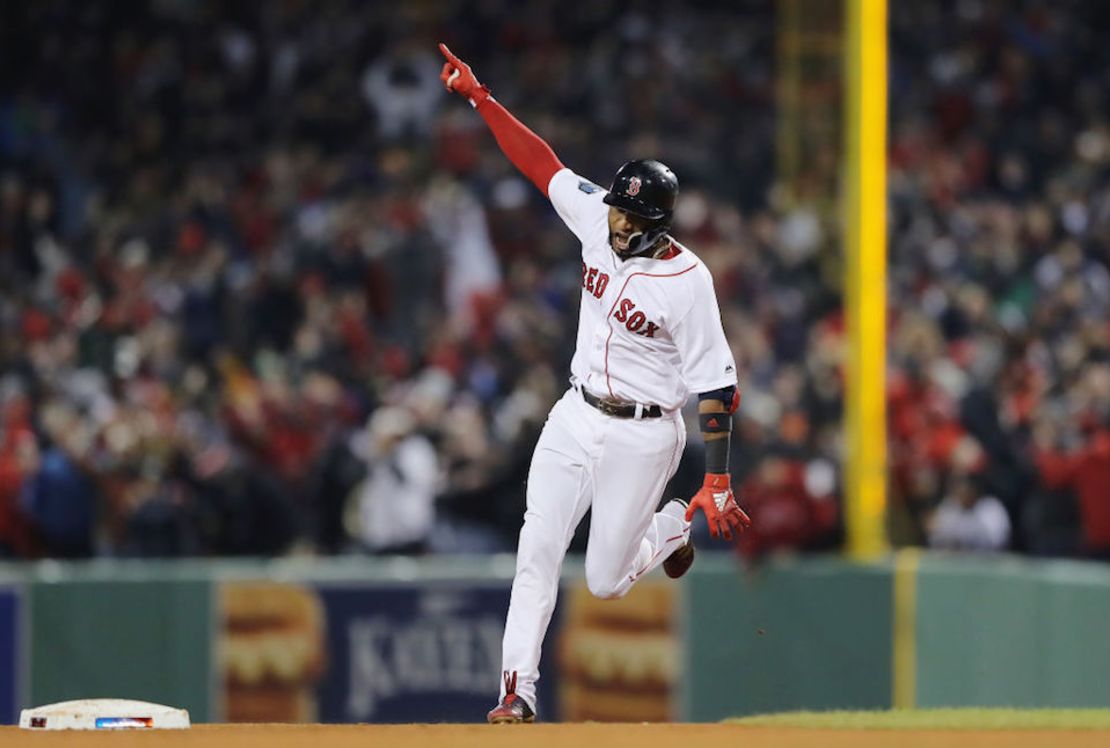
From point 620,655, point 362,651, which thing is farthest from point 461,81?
point 362,651

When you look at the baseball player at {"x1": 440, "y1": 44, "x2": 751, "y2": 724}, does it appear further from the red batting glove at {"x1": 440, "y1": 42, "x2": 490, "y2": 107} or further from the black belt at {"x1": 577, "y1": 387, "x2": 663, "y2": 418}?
the red batting glove at {"x1": 440, "y1": 42, "x2": 490, "y2": 107}

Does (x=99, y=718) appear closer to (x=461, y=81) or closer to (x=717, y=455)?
(x=717, y=455)

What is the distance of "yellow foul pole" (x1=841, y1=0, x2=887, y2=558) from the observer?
14008 millimetres

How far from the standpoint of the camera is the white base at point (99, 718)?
28.8 ft

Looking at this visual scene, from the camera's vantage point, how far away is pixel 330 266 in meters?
18.2

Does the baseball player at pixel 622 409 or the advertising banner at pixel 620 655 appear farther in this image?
the advertising banner at pixel 620 655

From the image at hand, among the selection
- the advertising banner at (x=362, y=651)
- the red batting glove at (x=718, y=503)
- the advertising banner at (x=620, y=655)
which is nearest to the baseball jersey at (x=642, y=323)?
the red batting glove at (x=718, y=503)

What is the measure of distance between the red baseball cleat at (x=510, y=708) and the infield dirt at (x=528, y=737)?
220mm

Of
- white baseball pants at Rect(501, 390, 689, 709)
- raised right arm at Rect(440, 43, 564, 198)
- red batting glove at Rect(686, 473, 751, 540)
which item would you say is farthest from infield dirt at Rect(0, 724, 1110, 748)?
raised right arm at Rect(440, 43, 564, 198)

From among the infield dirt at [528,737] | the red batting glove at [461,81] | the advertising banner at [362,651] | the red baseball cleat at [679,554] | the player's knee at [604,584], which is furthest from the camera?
→ the advertising banner at [362,651]

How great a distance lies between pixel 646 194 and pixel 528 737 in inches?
75.4

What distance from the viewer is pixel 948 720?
9.63 metres

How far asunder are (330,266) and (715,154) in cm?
344

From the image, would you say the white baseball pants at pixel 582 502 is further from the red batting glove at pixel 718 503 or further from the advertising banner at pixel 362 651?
the advertising banner at pixel 362 651
